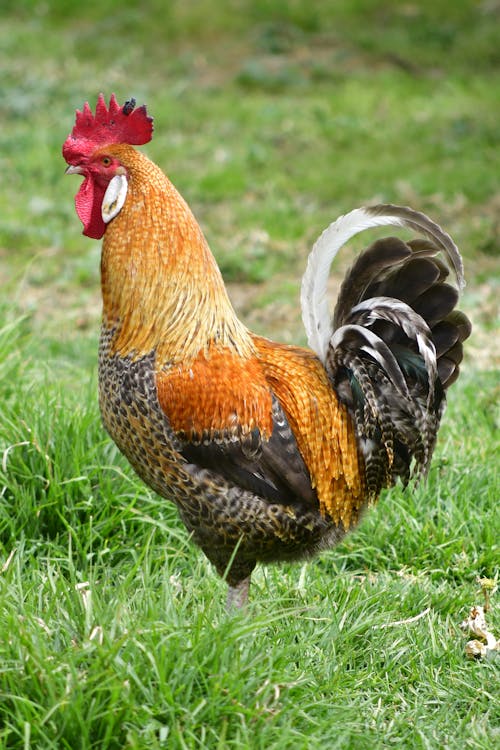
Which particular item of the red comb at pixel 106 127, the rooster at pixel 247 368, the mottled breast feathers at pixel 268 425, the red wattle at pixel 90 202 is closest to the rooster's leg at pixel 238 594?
the rooster at pixel 247 368

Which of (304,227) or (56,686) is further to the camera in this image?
(304,227)

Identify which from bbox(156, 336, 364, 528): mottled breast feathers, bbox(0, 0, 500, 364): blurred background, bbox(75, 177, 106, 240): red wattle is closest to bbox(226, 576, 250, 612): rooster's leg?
bbox(156, 336, 364, 528): mottled breast feathers

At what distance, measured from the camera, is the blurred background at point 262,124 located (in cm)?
800

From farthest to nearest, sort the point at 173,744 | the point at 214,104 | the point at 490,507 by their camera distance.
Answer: the point at 214,104
the point at 490,507
the point at 173,744

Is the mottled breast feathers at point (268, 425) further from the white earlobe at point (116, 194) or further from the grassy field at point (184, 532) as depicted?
the white earlobe at point (116, 194)

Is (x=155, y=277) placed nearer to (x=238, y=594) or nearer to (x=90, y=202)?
(x=90, y=202)

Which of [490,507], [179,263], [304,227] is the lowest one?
[490,507]

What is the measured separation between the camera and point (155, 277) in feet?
11.1

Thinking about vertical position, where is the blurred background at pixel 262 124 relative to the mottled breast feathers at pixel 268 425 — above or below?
above

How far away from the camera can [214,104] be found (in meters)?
11.9

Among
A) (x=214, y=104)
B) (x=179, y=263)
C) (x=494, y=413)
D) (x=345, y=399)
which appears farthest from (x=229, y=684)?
(x=214, y=104)

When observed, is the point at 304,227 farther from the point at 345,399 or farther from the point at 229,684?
the point at 229,684

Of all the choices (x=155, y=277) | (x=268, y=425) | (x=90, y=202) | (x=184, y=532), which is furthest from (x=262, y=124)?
(x=268, y=425)

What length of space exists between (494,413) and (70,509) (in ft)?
8.70
